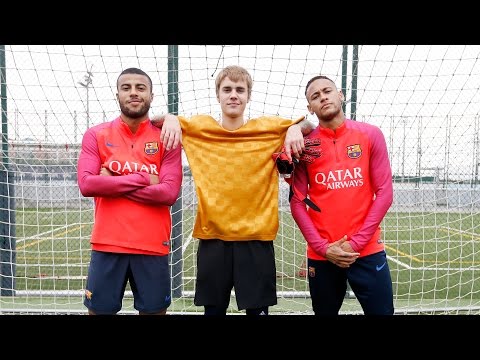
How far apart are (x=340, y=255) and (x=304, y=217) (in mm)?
258

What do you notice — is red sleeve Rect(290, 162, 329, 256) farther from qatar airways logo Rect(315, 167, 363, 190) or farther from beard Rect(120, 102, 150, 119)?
beard Rect(120, 102, 150, 119)

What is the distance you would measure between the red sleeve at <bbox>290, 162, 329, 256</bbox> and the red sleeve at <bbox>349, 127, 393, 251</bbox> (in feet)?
0.51

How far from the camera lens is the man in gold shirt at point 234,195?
212 centimetres

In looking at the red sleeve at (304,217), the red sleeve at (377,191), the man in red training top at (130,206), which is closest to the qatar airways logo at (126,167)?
the man in red training top at (130,206)

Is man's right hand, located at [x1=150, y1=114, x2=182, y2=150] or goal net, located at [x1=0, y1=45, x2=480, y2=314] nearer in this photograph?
man's right hand, located at [x1=150, y1=114, x2=182, y2=150]

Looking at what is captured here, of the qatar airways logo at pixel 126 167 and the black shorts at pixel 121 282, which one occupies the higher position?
the qatar airways logo at pixel 126 167

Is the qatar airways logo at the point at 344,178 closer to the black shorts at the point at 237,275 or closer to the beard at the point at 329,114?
the beard at the point at 329,114

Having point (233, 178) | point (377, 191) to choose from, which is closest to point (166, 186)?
point (233, 178)

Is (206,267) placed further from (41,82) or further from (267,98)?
(41,82)

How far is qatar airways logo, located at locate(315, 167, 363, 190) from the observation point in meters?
2.22

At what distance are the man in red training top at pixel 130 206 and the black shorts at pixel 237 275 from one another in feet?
0.78

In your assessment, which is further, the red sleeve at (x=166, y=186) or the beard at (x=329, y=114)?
the beard at (x=329, y=114)

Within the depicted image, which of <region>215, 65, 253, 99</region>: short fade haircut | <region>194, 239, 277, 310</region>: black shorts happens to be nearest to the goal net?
<region>215, 65, 253, 99</region>: short fade haircut

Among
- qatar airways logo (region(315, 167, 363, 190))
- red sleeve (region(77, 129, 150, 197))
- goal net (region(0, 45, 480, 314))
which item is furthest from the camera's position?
goal net (region(0, 45, 480, 314))
